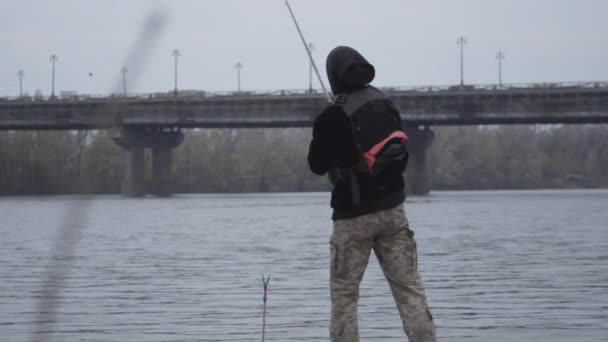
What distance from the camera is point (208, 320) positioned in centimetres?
1195

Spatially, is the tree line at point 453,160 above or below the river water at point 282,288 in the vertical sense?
below

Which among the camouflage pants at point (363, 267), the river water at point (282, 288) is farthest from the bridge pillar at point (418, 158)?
the camouflage pants at point (363, 267)

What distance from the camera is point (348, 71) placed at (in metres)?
7.14

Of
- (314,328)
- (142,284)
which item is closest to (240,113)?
(142,284)

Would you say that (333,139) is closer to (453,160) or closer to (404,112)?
(404,112)

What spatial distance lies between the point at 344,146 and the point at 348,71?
1.43 ft

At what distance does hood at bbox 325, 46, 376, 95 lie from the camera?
7148 millimetres

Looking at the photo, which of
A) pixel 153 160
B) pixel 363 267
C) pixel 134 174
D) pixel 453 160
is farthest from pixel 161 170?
pixel 363 267

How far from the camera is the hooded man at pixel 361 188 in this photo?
7.05 m

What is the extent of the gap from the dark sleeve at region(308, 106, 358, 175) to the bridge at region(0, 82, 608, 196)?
7869 centimetres

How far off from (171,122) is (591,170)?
7512 cm

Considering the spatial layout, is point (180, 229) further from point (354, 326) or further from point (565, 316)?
point (354, 326)

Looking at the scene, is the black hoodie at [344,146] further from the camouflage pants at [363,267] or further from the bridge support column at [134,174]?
the bridge support column at [134,174]

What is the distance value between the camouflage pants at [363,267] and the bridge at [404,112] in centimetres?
7855
